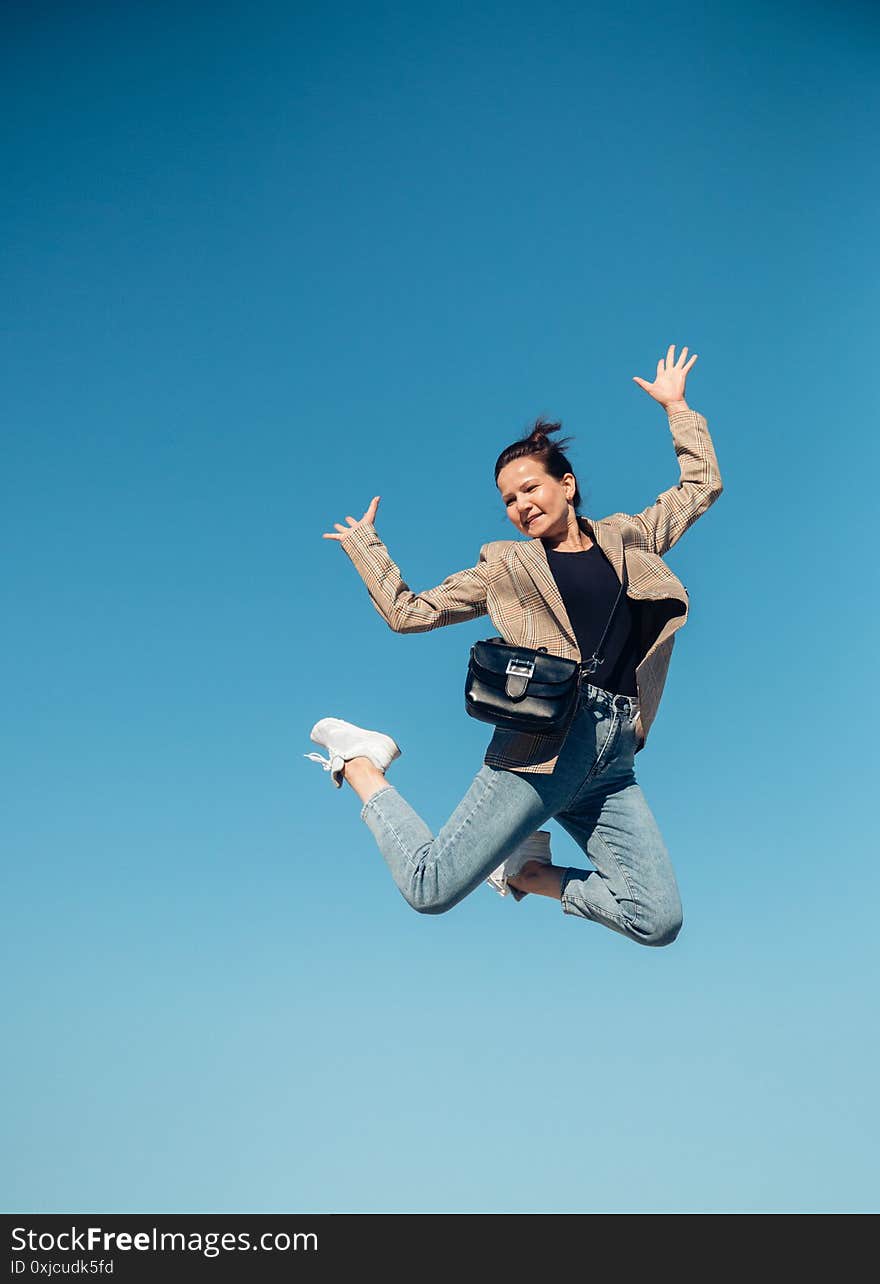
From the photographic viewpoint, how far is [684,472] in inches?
247

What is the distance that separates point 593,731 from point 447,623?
1024 millimetres

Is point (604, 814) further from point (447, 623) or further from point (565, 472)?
point (565, 472)

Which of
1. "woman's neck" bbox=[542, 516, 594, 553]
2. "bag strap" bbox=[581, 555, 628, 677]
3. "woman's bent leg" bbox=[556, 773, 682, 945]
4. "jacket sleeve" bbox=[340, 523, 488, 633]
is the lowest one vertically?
"woman's bent leg" bbox=[556, 773, 682, 945]

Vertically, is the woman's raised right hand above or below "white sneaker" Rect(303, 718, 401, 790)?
above

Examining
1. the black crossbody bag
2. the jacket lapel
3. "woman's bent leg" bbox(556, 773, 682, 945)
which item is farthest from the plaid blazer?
"woman's bent leg" bbox(556, 773, 682, 945)

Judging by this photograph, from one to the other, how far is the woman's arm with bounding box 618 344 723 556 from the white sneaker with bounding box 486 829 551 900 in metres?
1.89

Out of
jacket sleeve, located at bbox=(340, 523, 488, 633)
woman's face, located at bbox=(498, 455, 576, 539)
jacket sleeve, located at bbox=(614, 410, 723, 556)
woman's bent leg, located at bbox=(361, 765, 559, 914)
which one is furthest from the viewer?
jacket sleeve, located at bbox=(614, 410, 723, 556)

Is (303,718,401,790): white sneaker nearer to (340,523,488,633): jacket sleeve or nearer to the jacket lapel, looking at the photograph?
(340,523,488,633): jacket sleeve

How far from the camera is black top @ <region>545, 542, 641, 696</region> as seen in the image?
5.63m

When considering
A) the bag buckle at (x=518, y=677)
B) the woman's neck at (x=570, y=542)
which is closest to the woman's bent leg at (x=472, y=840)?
the bag buckle at (x=518, y=677)

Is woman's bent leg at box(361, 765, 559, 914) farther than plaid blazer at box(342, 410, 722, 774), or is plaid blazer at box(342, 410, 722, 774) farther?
plaid blazer at box(342, 410, 722, 774)

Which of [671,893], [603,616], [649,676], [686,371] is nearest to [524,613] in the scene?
[603,616]

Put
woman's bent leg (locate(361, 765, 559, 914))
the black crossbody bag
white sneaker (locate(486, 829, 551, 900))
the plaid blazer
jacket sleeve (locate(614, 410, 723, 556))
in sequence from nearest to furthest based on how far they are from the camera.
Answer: the black crossbody bag → woman's bent leg (locate(361, 765, 559, 914)) → the plaid blazer → jacket sleeve (locate(614, 410, 723, 556)) → white sneaker (locate(486, 829, 551, 900))

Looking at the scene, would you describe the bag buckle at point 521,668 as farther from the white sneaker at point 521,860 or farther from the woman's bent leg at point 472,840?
the white sneaker at point 521,860
